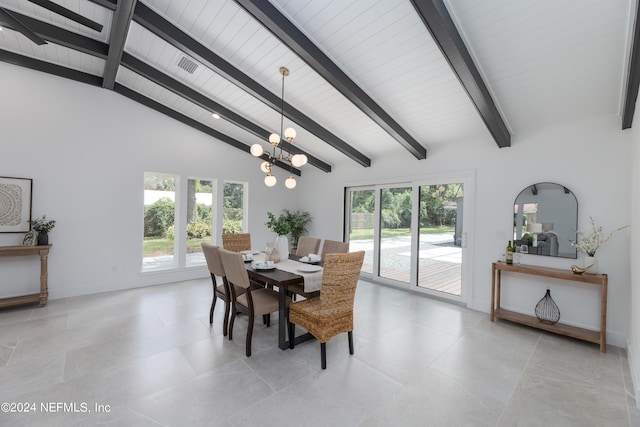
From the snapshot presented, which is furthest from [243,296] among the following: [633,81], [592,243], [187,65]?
[633,81]

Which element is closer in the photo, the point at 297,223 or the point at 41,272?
the point at 41,272

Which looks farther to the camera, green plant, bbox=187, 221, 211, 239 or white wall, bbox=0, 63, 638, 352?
green plant, bbox=187, 221, 211, 239

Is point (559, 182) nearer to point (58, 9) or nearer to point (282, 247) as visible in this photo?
point (282, 247)

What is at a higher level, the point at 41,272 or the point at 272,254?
the point at 272,254

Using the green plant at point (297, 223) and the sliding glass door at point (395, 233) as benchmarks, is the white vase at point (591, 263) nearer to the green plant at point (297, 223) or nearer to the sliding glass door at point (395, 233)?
the sliding glass door at point (395, 233)

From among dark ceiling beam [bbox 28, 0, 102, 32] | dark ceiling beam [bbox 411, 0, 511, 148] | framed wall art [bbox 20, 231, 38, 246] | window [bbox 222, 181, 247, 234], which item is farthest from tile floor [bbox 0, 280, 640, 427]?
dark ceiling beam [bbox 28, 0, 102, 32]

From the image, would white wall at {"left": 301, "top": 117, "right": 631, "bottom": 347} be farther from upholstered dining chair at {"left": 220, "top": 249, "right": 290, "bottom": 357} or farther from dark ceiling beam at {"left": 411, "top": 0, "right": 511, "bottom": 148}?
upholstered dining chair at {"left": 220, "top": 249, "right": 290, "bottom": 357}

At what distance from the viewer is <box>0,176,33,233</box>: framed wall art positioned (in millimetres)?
3898

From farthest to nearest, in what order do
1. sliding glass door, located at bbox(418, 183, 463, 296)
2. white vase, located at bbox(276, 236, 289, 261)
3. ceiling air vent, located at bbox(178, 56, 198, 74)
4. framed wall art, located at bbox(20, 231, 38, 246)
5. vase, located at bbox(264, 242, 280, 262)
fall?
sliding glass door, located at bbox(418, 183, 463, 296), framed wall art, located at bbox(20, 231, 38, 246), ceiling air vent, located at bbox(178, 56, 198, 74), white vase, located at bbox(276, 236, 289, 261), vase, located at bbox(264, 242, 280, 262)

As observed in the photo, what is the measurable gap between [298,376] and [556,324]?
3.20 m

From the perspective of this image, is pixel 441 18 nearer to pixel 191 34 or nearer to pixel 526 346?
pixel 191 34

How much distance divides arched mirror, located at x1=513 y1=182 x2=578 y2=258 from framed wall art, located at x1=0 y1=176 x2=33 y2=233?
704 cm

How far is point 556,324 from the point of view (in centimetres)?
335

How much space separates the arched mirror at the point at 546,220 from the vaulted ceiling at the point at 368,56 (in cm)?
82
